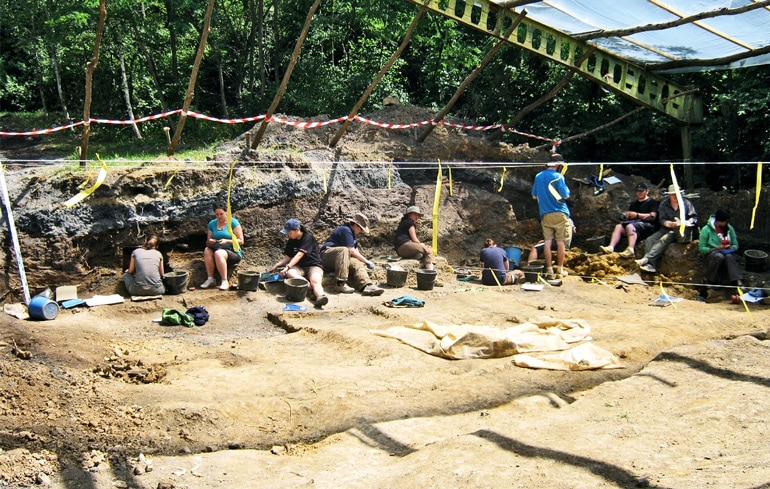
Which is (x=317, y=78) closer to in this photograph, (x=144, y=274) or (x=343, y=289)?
(x=343, y=289)

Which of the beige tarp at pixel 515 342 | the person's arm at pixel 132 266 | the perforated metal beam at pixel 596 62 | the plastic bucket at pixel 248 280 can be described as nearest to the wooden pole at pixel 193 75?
the person's arm at pixel 132 266

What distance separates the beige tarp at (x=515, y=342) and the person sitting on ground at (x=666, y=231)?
350 centimetres

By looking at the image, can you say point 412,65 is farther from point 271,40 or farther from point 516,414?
point 516,414

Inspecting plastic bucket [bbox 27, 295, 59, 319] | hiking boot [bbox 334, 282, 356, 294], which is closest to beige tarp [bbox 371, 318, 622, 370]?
hiking boot [bbox 334, 282, 356, 294]

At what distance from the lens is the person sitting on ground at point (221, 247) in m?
10.8

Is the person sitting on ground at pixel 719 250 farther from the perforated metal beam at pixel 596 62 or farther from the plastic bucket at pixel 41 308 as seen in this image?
the plastic bucket at pixel 41 308

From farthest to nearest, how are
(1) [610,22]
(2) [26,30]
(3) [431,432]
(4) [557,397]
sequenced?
(2) [26,30], (1) [610,22], (4) [557,397], (3) [431,432]

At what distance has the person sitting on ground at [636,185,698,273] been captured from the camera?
1191 cm

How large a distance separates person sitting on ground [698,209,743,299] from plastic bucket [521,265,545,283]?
7.98 feet

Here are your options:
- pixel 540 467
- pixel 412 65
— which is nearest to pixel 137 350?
pixel 540 467

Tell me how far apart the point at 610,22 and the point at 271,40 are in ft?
28.3

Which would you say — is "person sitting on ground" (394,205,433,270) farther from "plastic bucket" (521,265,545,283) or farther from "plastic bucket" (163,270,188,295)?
"plastic bucket" (163,270,188,295)

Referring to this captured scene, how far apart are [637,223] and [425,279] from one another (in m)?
3.93

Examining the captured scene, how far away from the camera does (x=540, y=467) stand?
17.1 ft
